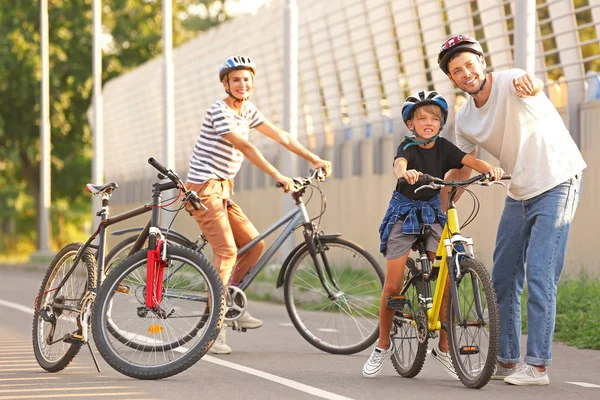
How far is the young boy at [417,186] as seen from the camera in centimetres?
784

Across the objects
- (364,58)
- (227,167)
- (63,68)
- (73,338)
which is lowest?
(73,338)

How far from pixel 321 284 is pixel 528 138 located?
241cm

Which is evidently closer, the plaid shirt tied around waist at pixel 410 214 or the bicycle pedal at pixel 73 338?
the plaid shirt tied around waist at pixel 410 214

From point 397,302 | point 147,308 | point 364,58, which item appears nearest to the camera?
point 397,302

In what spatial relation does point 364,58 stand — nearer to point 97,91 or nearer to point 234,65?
A: point 234,65

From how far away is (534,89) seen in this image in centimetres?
747

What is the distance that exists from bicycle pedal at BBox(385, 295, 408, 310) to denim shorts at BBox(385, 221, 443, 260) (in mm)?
232

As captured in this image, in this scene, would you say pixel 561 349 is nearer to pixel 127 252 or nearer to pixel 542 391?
pixel 542 391

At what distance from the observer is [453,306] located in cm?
748

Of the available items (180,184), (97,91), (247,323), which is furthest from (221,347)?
(97,91)

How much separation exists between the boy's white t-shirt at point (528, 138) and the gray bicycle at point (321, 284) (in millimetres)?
1855

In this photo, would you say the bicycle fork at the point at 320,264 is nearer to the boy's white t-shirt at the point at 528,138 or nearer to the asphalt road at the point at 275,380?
the asphalt road at the point at 275,380

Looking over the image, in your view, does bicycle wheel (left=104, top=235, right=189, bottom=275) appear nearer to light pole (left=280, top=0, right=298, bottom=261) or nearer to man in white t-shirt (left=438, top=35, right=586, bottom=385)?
man in white t-shirt (left=438, top=35, right=586, bottom=385)

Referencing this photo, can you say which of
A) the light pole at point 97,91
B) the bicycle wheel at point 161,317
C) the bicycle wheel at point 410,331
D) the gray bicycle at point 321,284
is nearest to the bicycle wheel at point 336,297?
the gray bicycle at point 321,284
